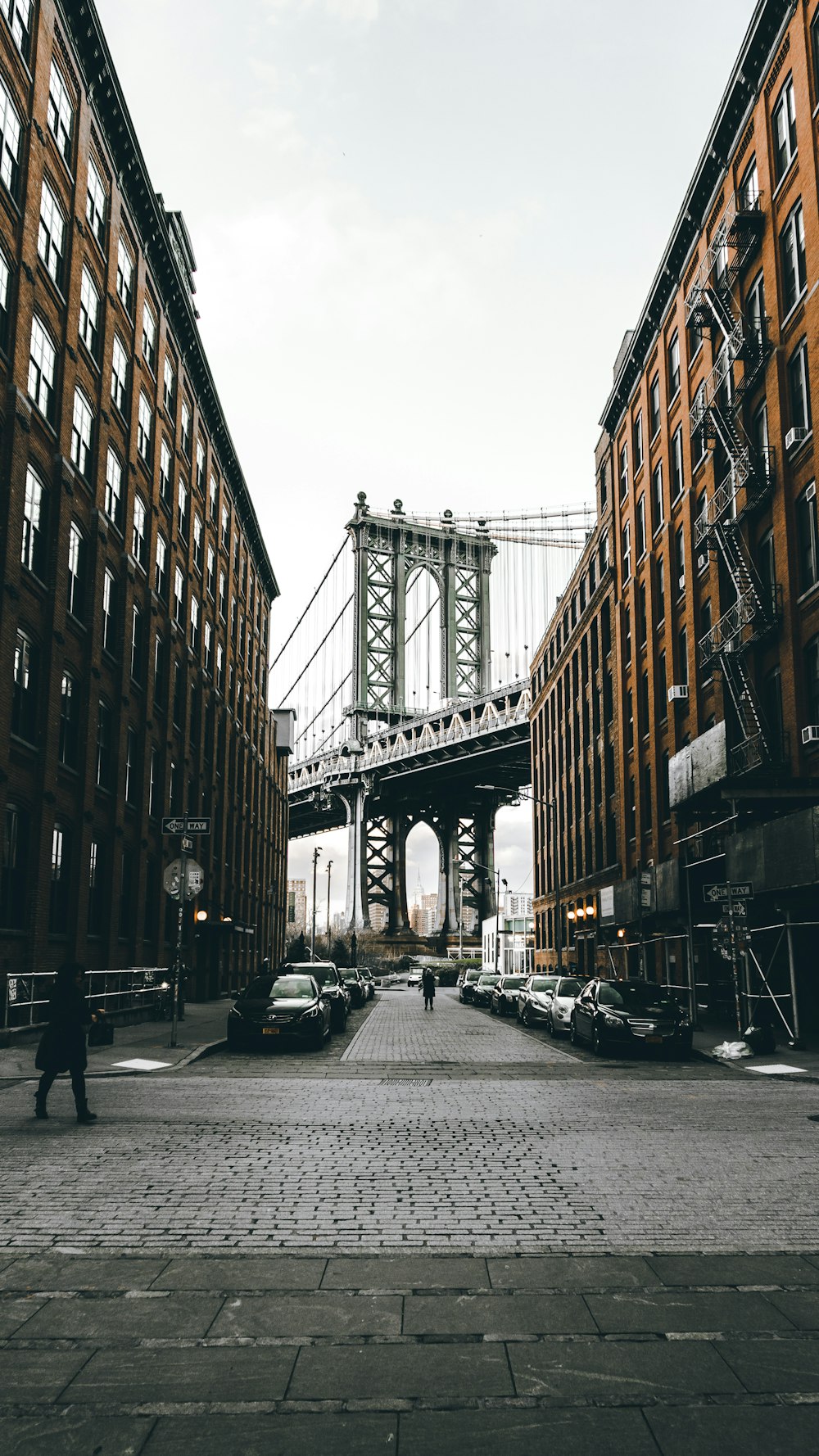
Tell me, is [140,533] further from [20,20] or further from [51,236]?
[20,20]

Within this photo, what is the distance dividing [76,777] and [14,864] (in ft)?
13.3

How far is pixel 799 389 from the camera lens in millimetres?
26875

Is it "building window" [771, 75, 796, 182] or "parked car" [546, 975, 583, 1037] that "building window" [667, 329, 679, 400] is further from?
"parked car" [546, 975, 583, 1037]

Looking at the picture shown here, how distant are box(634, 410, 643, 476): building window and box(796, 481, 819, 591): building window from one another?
1728cm

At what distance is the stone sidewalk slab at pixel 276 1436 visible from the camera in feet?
13.5

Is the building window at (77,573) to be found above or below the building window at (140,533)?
below

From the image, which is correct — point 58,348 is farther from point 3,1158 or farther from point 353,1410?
point 353,1410

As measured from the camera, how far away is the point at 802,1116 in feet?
41.6

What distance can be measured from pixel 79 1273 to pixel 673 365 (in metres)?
37.7

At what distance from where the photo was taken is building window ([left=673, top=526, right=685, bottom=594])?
3681 centimetres

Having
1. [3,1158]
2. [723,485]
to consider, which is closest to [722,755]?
[723,485]

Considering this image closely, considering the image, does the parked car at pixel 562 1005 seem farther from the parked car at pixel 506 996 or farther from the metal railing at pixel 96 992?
the metal railing at pixel 96 992

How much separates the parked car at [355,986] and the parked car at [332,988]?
31.7 ft

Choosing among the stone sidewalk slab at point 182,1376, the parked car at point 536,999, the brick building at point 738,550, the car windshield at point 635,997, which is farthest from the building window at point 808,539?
the stone sidewalk slab at point 182,1376
